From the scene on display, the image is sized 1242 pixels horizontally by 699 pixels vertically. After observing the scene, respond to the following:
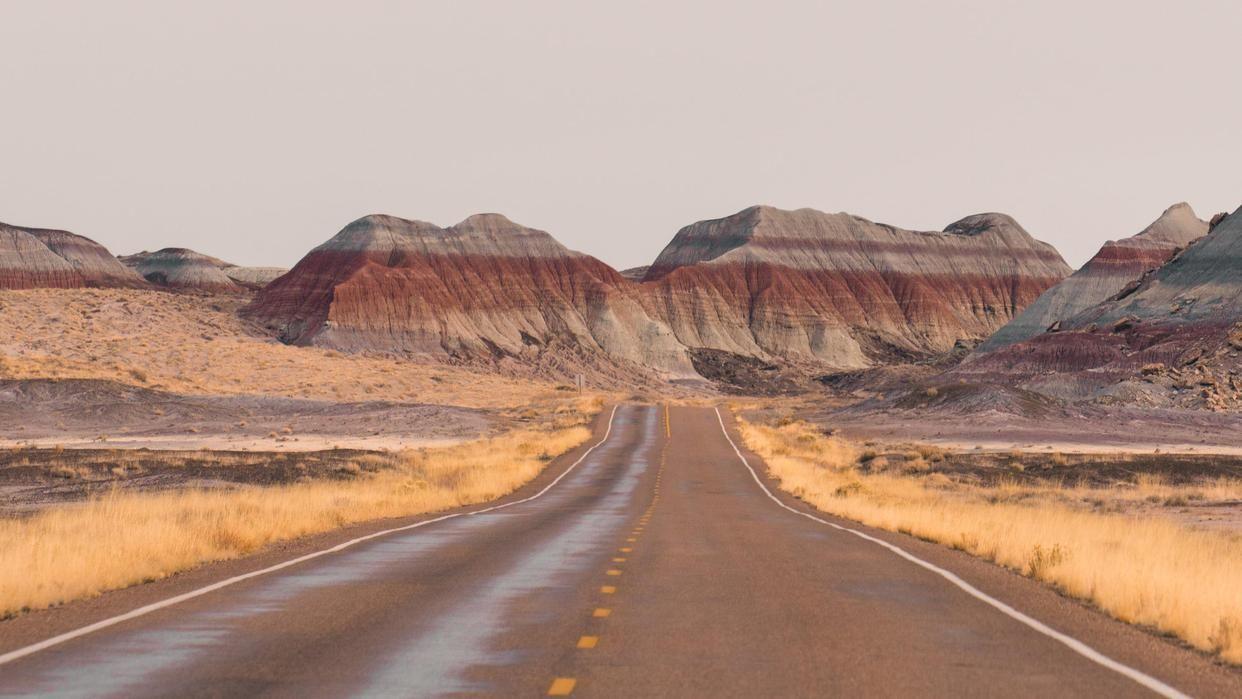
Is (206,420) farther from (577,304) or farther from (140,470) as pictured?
(577,304)

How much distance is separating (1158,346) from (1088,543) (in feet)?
272

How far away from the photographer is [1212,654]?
10.5 metres

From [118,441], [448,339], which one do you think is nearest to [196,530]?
[118,441]

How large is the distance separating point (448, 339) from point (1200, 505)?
372 ft

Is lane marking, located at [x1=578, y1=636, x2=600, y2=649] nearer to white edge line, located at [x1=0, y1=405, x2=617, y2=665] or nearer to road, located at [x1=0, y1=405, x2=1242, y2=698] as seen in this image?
road, located at [x1=0, y1=405, x2=1242, y2=698]

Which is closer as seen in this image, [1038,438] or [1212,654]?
[1212,654]

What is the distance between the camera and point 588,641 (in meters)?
10.4

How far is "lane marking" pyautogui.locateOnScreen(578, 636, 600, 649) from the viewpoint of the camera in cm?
1024

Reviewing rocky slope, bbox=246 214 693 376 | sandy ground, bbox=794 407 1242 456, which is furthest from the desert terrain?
rocky slope, bbox=246 214 693 376

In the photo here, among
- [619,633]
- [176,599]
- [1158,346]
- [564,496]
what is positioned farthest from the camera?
[1158,346]

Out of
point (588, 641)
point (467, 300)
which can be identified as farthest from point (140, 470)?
point (467, 300)

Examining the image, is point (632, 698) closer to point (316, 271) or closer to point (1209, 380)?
point (1209, 380)

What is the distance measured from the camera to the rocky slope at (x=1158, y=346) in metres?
86.4

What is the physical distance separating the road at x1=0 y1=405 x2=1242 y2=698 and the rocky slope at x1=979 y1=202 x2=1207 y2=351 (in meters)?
134
